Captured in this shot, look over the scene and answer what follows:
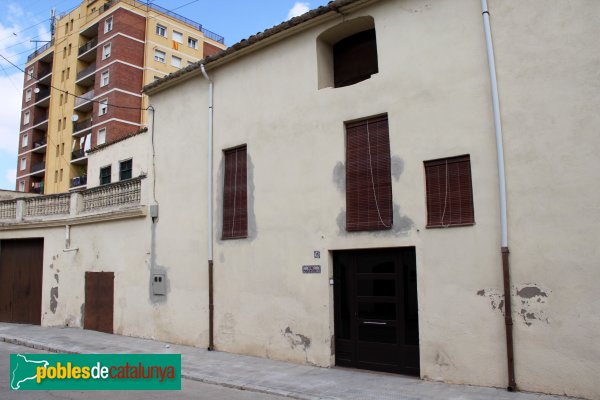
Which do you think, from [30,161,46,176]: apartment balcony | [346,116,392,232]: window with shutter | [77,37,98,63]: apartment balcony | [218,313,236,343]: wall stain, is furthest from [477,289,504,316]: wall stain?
[30,161,46,176]: apartment balcony

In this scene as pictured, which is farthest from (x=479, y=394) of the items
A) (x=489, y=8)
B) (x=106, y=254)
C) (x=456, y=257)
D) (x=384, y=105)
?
(x=106, y=254)

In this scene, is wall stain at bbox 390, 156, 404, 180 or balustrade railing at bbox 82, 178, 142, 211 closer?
wall stain at bbox 390, 156, 404, 180

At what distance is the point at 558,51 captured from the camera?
7188 millimetres

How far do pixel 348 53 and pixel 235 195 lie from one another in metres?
4.10

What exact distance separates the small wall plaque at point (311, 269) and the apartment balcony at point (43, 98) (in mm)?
45453

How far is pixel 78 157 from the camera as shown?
136ft

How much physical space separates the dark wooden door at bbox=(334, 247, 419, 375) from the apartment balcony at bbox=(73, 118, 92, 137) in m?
36.6

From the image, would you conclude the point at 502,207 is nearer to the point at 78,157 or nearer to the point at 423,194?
the point at 423,194

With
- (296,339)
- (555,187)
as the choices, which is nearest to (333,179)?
(296,339)

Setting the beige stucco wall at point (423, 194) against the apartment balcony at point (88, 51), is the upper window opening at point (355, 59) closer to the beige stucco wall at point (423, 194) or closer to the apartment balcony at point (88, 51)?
the beige stucco wall at point (423, 194)

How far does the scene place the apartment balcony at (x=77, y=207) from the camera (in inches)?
548

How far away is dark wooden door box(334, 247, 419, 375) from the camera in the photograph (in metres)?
8.35

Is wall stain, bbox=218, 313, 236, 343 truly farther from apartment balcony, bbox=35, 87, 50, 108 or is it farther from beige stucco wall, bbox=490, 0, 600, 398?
apartment balcony, bbox=35, 87, 50, 108

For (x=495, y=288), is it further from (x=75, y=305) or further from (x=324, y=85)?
(x=75, y=305)
